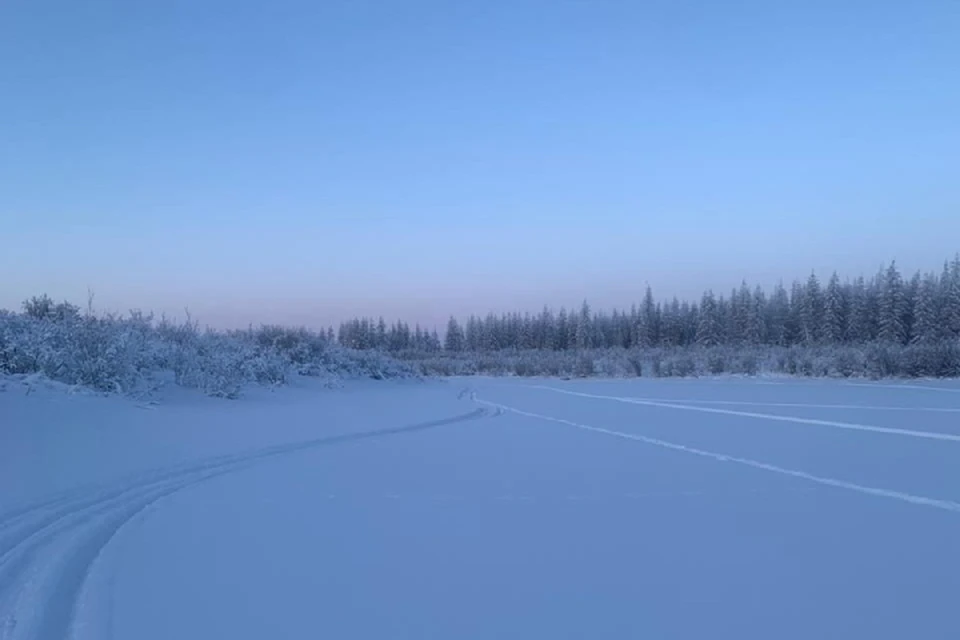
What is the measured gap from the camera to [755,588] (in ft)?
14.0

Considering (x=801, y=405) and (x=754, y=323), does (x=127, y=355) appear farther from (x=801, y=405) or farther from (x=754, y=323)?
(x=754, y=323)

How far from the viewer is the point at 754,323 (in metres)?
75.1

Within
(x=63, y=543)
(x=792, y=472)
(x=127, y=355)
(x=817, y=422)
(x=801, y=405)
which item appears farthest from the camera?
(x=801, y=405)

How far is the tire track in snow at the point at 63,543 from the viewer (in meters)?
3.96

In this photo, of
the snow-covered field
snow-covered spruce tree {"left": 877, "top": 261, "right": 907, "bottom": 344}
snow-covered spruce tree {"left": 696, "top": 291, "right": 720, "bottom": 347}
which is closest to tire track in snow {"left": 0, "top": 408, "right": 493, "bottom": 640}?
the snow-covered field

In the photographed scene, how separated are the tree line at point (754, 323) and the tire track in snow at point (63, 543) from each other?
51085 millimetres

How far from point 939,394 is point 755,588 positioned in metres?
20.8

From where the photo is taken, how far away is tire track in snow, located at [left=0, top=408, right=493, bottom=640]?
13.0 feet

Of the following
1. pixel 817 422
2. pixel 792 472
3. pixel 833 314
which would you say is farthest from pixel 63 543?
pixel 833 314

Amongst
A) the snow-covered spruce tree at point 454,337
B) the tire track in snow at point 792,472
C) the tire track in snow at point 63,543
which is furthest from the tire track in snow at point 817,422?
the snow-covered spruce tree at point 454,337

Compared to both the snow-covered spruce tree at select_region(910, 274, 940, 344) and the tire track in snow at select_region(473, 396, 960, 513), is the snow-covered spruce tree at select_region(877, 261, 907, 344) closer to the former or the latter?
the snow-covered spruce tree at select_region(910, 274, 940, 344)

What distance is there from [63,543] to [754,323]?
7651 cm

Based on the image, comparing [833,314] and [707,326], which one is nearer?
[833,314]

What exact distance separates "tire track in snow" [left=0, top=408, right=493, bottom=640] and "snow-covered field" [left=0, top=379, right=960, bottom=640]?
Result: 0.03 m
